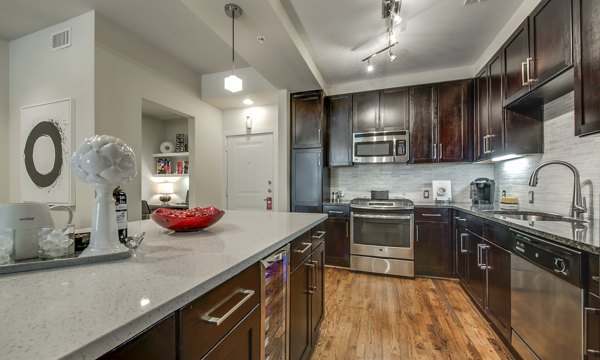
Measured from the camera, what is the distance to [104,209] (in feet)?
2.82

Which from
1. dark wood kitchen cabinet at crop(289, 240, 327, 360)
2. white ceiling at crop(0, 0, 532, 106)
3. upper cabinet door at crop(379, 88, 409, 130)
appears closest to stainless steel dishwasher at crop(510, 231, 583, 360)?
dark wood kitchen cabinet at crop(289, 240, 327, 360)

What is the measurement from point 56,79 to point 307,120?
2858 mm

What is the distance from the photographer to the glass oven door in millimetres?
3170

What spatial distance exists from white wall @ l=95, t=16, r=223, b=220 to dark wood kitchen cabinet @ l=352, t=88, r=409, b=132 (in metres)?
2.41

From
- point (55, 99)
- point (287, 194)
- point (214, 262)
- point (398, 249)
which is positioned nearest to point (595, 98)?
point (214, 262)

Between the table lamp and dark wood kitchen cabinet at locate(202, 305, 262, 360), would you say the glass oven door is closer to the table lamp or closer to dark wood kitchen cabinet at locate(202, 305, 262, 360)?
dark wood kitchen cabinet at locate(202, 305, 262, 360)

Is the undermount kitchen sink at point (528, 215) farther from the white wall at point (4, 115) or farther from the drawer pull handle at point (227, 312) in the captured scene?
the white wall at point (4, 115)

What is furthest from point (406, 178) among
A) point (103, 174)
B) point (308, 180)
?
point (103, 174)

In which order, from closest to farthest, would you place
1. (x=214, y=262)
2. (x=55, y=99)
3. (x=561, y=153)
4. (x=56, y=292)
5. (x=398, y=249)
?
(x=56, y=292), (x=214, y=262), (x=561, y=153), (x=55, y=99), (x=398, y=249)

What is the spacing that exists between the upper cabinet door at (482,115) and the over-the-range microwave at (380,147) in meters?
0.77

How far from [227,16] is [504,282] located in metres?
2.87

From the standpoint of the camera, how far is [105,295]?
1.90ft

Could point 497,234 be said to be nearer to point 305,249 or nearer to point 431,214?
point 431,214

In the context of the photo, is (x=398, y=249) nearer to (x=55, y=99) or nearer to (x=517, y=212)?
(x=517, y=212)
